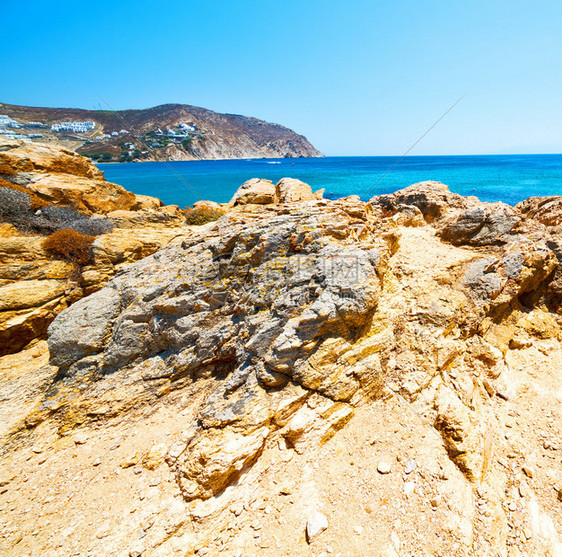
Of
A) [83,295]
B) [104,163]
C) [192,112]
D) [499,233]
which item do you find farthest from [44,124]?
[499,233]

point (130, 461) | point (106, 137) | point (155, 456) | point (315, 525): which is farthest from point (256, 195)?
point (106, 137)

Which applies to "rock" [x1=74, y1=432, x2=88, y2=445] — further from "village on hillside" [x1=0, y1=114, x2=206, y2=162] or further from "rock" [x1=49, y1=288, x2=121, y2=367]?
"village on hillside" [x1=0, y1=114, x2=206, y2=162]

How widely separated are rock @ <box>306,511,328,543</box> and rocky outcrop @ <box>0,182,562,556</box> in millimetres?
25

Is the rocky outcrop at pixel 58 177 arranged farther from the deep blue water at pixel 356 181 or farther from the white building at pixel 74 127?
the white building at pixel 74 127

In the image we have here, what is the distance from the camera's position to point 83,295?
9383mm

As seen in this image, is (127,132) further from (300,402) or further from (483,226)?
(300,402)

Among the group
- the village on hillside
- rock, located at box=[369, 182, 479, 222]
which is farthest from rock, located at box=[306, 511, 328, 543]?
the village on hillside

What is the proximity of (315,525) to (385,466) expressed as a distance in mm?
1735

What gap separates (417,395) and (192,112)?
247 meters

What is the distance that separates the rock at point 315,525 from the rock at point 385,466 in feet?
4.60

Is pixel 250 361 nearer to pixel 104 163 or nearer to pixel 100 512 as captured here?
pixel 100 512

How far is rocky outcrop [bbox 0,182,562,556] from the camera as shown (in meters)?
4.61

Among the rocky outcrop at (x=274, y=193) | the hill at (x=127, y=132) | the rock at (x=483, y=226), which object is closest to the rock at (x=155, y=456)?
the rock at (x=483, y=226)

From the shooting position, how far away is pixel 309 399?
5.75 m
